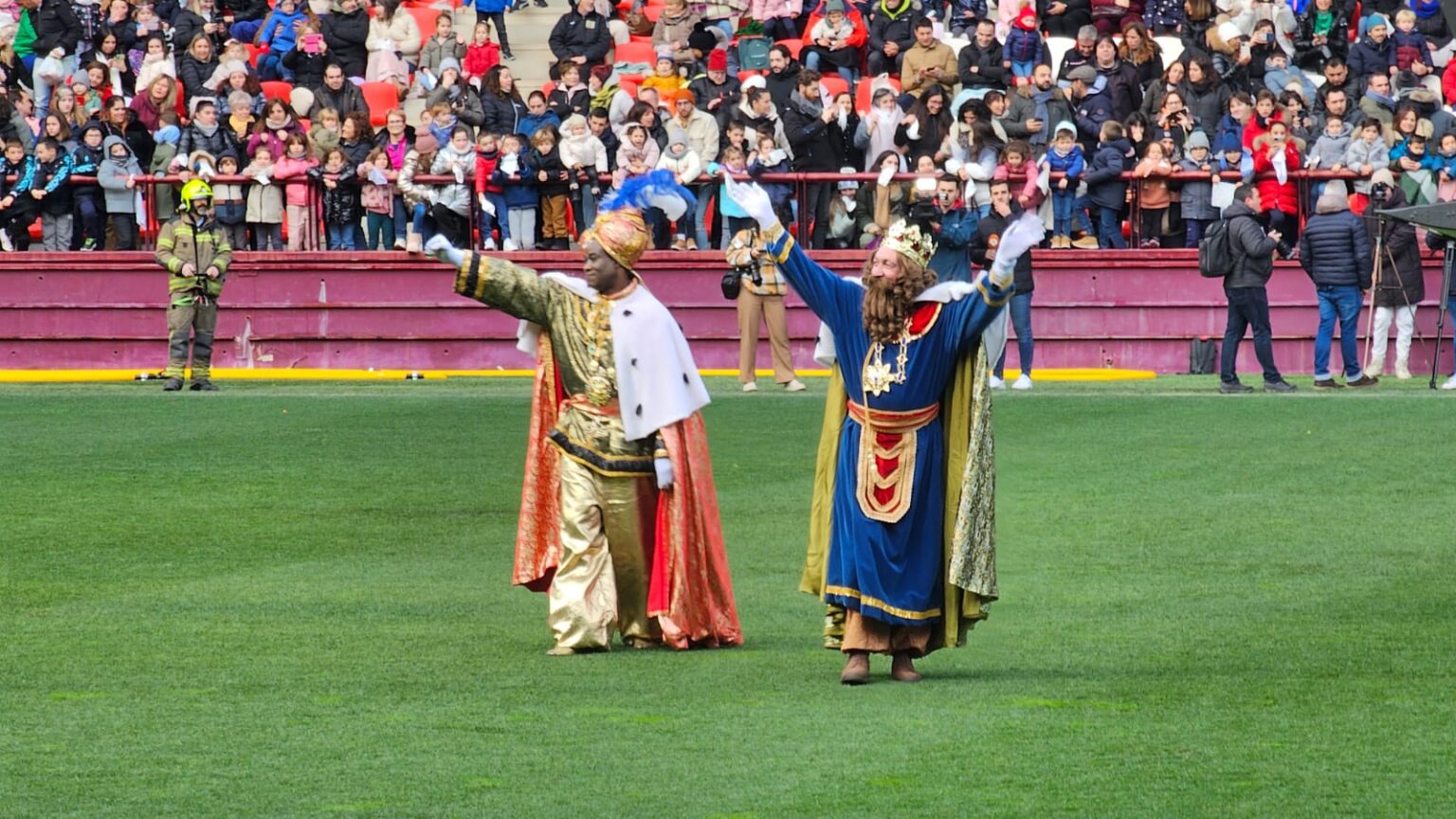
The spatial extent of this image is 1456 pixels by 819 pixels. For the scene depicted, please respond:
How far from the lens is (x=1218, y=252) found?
21266mm

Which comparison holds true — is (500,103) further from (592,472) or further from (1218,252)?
(592,472)

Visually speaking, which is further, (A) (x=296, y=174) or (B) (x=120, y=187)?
(B) (x=120, y=187)

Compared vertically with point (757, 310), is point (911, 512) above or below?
above

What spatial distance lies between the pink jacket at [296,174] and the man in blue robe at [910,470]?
639 inches

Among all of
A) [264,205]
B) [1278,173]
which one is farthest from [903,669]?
[264,205]

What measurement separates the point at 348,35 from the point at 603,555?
63.1ft

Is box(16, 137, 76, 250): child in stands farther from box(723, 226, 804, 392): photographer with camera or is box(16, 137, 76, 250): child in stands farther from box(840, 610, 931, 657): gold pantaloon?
box(840, 610, 931, 657): gold pantaloon

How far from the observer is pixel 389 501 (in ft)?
48.8

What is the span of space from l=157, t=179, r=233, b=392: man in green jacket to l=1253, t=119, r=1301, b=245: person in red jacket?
9.72 metres

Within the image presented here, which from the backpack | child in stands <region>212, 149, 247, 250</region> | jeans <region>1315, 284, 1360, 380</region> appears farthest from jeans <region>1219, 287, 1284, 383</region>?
child in stands <region>212, 149, 247, 250</region>

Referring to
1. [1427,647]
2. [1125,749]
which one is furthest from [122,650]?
[1427,647]

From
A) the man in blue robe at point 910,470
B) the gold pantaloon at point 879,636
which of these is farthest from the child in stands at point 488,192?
the gold pantaloon at point 879,636

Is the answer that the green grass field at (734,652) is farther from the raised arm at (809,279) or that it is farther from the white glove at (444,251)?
the white glove at (444,251)

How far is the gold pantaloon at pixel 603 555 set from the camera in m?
9.63
